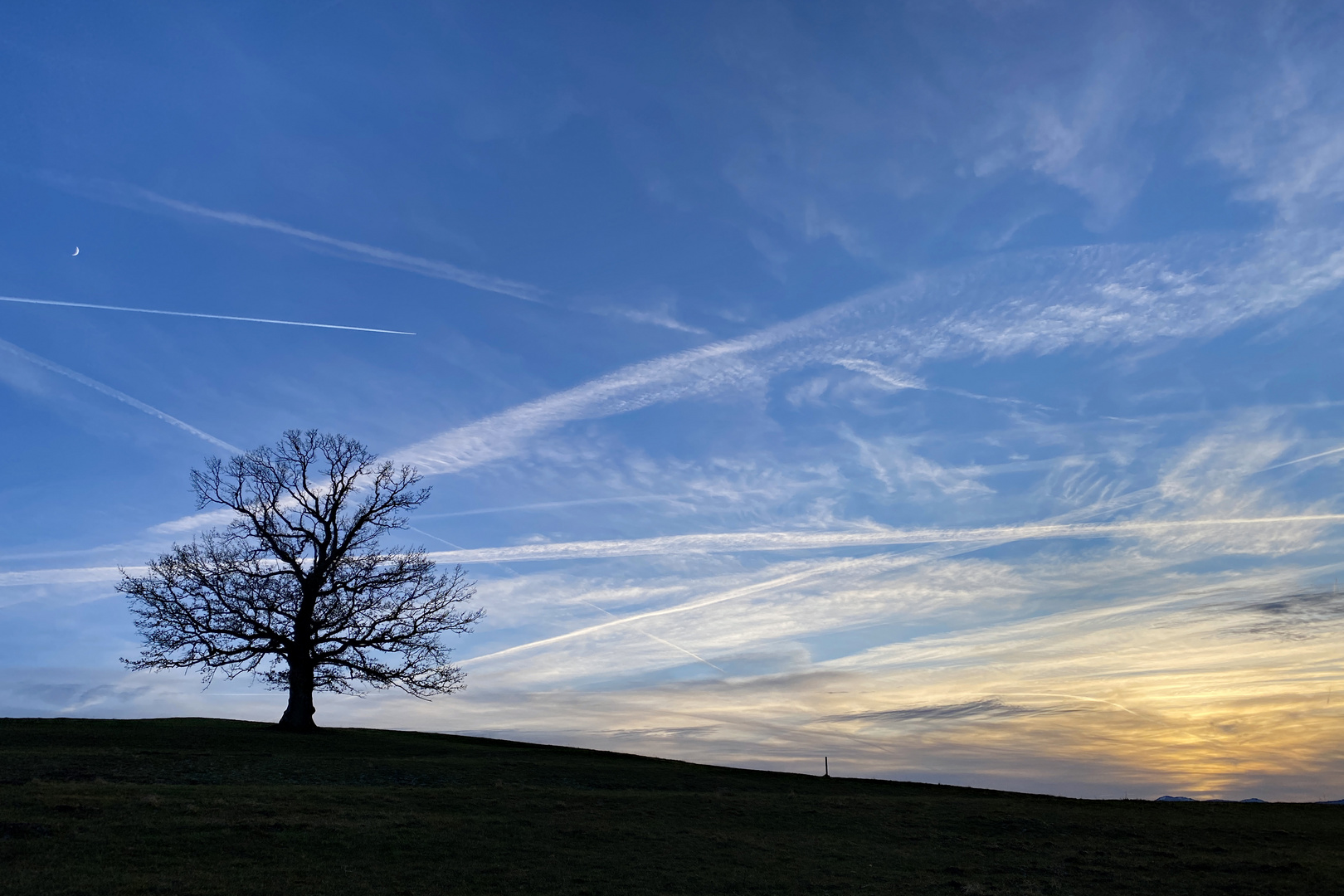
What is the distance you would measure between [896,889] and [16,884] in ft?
57.5

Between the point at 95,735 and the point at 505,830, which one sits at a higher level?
the point at 95,735

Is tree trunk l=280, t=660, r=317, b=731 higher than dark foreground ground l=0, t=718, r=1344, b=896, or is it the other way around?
tree trunk l=280, t=660, r=317, b=731

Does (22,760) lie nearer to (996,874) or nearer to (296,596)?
(296,596)

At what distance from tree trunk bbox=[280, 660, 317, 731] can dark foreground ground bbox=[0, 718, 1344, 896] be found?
362 cm

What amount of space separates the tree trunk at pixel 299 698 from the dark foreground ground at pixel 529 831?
143 inches

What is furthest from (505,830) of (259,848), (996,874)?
(996,874)

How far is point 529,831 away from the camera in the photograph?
22.3 meters

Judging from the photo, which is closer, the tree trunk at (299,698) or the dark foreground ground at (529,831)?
the dark foreground ground at (529,831)

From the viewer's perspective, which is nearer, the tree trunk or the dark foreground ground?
the dark foreground ground

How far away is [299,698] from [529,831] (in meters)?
24.7

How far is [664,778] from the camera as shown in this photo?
3644cm

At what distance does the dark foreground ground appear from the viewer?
1711 cm

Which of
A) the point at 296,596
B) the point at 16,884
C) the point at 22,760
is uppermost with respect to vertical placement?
the point at 296,596

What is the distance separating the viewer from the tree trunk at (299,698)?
41500 mm
